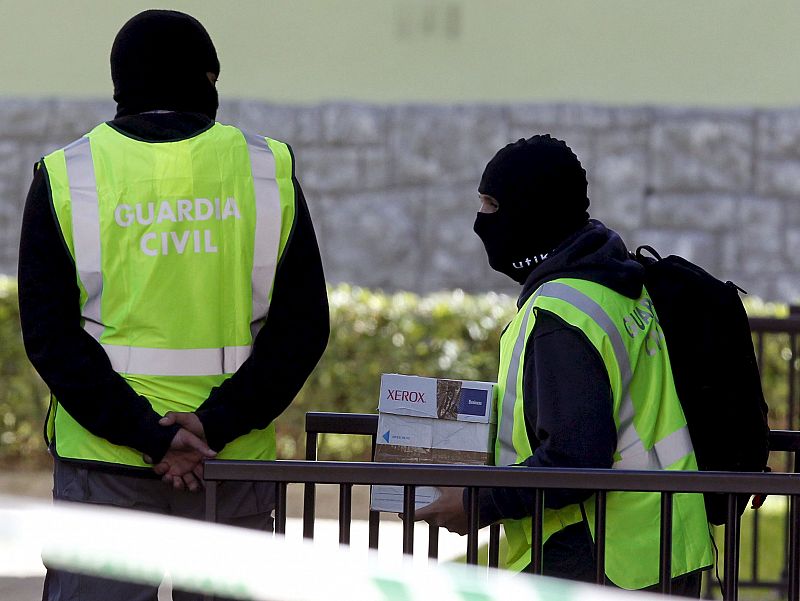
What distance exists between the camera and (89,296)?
3088mm

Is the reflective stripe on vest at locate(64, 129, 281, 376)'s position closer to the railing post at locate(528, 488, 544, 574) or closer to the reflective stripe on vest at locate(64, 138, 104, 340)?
the reflective stripe on vest at locate(64, 138, 104, 340)

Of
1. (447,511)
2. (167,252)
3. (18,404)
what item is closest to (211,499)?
(447,511)

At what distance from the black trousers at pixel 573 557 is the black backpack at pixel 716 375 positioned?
9.6 inches

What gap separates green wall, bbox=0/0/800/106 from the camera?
416 inches

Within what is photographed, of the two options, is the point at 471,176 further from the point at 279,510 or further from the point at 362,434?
the point at 279,510

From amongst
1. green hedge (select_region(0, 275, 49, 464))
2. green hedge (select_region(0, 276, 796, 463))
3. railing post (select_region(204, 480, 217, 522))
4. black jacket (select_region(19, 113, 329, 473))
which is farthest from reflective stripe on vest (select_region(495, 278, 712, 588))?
green hedge (select_region(0, 275, 49, 464))

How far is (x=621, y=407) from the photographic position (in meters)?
2.87

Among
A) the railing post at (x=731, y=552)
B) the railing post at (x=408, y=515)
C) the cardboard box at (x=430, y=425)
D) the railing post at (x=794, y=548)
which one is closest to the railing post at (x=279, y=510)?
the railing post at (x=408, y=515)

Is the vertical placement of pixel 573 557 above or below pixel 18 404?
above

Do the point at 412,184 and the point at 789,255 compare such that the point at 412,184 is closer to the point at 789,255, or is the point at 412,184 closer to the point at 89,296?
the point at 789,255

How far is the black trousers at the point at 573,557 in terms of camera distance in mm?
2887

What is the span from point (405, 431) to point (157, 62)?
975mm

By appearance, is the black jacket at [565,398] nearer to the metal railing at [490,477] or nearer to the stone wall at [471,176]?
the metal railing at [490,477]

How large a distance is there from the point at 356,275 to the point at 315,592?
8.22 m
